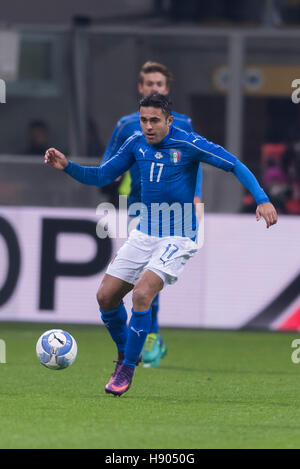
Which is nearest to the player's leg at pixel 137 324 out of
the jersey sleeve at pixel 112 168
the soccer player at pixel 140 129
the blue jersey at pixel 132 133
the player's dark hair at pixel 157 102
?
the jersey sleeve at pixel 112 168

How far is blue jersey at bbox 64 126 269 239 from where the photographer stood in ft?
24.6

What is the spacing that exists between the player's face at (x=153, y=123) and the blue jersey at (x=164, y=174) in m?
0.10

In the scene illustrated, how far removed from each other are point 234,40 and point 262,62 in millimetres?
444

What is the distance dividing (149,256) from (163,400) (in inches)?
37.9

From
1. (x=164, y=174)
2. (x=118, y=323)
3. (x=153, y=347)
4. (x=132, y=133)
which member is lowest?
(x=153, y=347)

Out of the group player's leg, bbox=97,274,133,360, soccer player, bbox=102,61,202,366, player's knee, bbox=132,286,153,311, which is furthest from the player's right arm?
soccer player, bbox=102,61,202,366

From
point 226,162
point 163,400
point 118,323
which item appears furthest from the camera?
point 118,323

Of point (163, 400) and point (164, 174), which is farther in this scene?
point (164, 174)

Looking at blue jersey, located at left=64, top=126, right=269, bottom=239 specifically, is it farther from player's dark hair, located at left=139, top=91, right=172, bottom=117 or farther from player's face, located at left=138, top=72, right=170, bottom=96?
player's face, located at left=138, top=72, right=170, bottom=96

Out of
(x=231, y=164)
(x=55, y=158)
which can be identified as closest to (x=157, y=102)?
(x=231, y=164)

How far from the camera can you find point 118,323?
774cm

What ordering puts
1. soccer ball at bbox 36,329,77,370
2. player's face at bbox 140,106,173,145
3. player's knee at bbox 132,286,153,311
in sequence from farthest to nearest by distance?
soccer ball at bbox 36,329,77,370 < player's face at bbox 140,106,173,145 < player's knee at bbox 132,286,153,311

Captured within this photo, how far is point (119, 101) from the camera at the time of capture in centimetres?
1350

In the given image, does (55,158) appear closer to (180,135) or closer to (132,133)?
(180,135)
